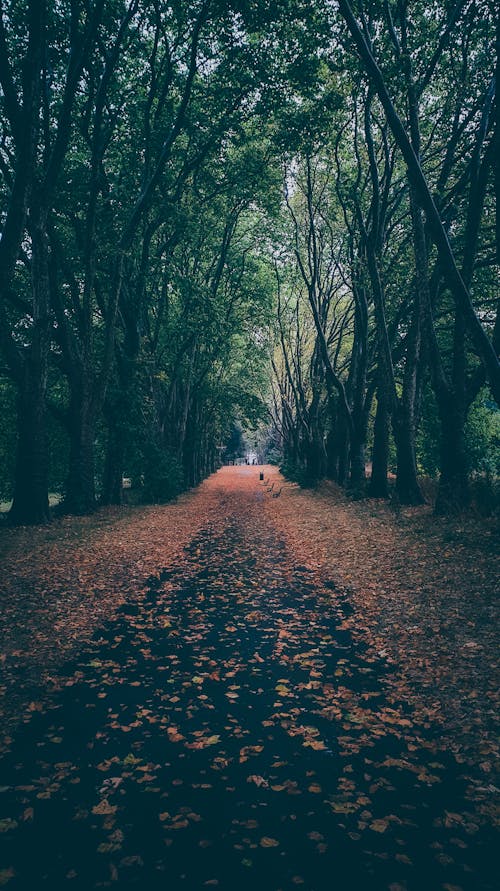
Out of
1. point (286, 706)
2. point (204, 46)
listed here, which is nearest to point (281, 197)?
point (204, 46)

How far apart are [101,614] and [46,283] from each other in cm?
985

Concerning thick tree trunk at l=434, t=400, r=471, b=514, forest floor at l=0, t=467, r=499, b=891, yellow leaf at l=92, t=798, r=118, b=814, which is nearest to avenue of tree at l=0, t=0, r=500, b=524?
thick tree trunk at l=434, t=400, r=471, b=514

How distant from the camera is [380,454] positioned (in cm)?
1894

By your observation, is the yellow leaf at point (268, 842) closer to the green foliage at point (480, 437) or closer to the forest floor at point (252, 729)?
the forest floor at point (252, 729)

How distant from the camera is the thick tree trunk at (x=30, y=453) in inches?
555

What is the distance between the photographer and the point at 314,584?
8766 millimetres

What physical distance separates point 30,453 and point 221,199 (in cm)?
1288

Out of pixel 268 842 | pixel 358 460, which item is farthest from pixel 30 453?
pixel 268 842

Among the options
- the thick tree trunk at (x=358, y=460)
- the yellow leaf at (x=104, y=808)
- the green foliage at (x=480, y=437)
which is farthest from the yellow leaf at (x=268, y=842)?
the green foliage at (x=480, y=437)

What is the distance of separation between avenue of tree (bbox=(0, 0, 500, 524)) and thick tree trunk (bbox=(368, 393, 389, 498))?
0.25 feet

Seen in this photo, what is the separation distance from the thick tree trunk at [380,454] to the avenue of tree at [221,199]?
76mm

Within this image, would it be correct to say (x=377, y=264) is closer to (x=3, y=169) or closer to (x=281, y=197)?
(x=281, y=197)

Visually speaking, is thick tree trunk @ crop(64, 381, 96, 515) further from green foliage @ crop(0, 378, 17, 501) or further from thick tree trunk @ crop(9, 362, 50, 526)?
green foliage @ crop(0, 378, 17, 501)

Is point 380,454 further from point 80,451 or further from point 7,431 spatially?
point 7,431
